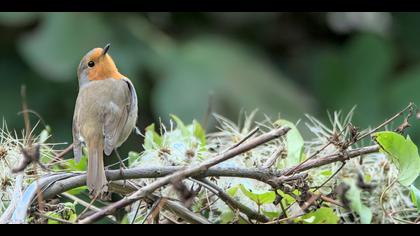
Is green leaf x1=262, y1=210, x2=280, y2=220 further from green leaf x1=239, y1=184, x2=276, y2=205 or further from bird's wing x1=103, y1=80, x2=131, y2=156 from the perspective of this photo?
bird's wing x1=103, y1=80, x2=131, y2=156

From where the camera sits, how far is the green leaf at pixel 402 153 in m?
1.96

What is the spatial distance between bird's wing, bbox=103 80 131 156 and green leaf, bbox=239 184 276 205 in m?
0.99

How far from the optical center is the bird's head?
11.6ft

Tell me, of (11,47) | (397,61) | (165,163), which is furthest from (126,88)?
(397,61)

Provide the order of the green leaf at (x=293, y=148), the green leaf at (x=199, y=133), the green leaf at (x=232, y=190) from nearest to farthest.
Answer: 1. the green leaf at (x=232, y=190)
2. the green leaf at (x=293, y=148)
3. the green leaf at (x=199, y=133)

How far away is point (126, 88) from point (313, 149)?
99cm

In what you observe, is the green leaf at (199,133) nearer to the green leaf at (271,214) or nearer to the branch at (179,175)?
the green leaf at (271,214)

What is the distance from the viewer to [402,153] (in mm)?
1996

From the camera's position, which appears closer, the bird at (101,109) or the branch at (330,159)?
the branch at (330,159)

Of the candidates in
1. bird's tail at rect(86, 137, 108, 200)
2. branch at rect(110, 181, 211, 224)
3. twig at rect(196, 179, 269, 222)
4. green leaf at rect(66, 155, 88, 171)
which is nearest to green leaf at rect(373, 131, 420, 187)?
twig at rect(196, 179, 269, 222)

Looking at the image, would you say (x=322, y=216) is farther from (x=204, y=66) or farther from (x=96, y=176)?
(x=204, y=66)

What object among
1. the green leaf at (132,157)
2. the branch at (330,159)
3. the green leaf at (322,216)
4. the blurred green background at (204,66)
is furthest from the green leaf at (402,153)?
the blurred green background at (204,66)

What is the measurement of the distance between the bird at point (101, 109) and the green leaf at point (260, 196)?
74 centimetres

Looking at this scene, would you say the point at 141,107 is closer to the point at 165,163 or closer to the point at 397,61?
the point at 397,61
